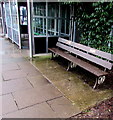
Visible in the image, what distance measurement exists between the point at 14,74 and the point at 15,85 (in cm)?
72

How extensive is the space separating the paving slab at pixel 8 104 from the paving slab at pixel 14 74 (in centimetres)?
97

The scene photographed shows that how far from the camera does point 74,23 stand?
A: 6016 millimetres

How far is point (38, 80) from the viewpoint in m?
3.75

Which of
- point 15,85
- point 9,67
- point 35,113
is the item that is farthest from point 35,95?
point 9,67

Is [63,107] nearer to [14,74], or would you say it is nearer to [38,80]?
[38,80]

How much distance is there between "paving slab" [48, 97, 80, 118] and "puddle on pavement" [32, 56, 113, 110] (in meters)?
0.13

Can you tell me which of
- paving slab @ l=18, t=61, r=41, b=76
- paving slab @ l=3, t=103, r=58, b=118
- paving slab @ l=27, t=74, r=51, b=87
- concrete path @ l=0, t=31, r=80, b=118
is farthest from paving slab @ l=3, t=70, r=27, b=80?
paving slab @ l=3, t=103, r=58, b=118

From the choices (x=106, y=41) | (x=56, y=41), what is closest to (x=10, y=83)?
(x=56, y=41)

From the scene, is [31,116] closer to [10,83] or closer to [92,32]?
[10,83]

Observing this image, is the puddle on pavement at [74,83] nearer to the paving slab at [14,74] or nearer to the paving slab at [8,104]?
the paving slab at [14,74]

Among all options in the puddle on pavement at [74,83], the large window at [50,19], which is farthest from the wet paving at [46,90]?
the large window at [50,19]

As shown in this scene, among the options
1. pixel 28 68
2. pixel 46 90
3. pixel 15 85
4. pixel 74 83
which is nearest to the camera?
pixel 46 90

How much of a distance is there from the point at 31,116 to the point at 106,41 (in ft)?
11.7

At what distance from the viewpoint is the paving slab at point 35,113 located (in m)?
2.40
